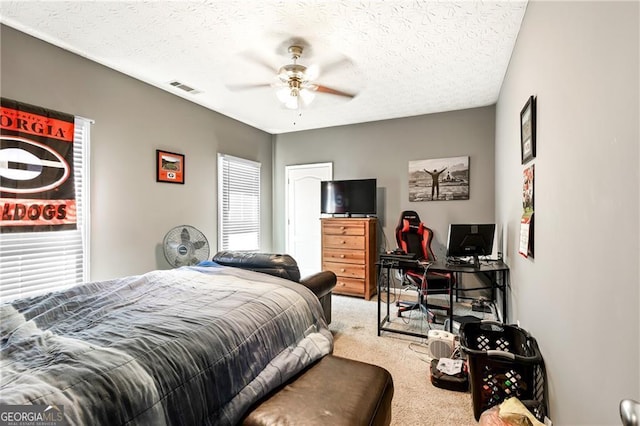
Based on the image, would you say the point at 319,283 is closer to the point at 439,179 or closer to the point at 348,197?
the point at 348,197

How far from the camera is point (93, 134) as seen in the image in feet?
9.29

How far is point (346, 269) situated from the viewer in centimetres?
432

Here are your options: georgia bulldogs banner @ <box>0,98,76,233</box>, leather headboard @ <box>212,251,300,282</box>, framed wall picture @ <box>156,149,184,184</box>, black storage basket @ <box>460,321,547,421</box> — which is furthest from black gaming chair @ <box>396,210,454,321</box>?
georgia bulldogs banner @ <box>0,98,76,233</box>

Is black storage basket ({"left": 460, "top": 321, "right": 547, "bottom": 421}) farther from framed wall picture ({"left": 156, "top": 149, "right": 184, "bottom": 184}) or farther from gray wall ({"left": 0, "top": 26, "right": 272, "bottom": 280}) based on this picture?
framed wall picture ({"left": 156, "top": 149, "right": 184, "bottom": 184})

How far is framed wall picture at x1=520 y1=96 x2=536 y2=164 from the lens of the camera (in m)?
1.80

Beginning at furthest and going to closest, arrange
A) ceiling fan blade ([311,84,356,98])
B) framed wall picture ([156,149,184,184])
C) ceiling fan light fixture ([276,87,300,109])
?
framed wall picture ([156,149,184,184]) → ceiling fan blade ([311,84,356,98]) → ceiling fan light fixture ([276,87,300,109])

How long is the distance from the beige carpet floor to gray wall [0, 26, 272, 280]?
7.44 ft

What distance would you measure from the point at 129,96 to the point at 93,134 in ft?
1.95

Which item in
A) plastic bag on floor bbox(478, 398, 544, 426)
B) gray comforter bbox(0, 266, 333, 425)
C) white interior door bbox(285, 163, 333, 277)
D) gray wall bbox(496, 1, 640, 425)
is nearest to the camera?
gray wall bbox(496, 1, 640, 425)

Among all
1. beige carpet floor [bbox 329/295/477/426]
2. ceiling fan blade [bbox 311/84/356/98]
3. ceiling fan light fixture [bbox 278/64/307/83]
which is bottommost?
beige carpet floor [bbox 329/295/477/426]

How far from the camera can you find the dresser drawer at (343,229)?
4.23 meters

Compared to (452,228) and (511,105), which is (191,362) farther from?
(511,105)

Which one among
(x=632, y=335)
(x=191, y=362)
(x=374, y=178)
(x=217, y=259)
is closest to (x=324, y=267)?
(x=374, y=178)

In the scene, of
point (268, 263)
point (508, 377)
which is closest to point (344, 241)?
point (268, 263)
